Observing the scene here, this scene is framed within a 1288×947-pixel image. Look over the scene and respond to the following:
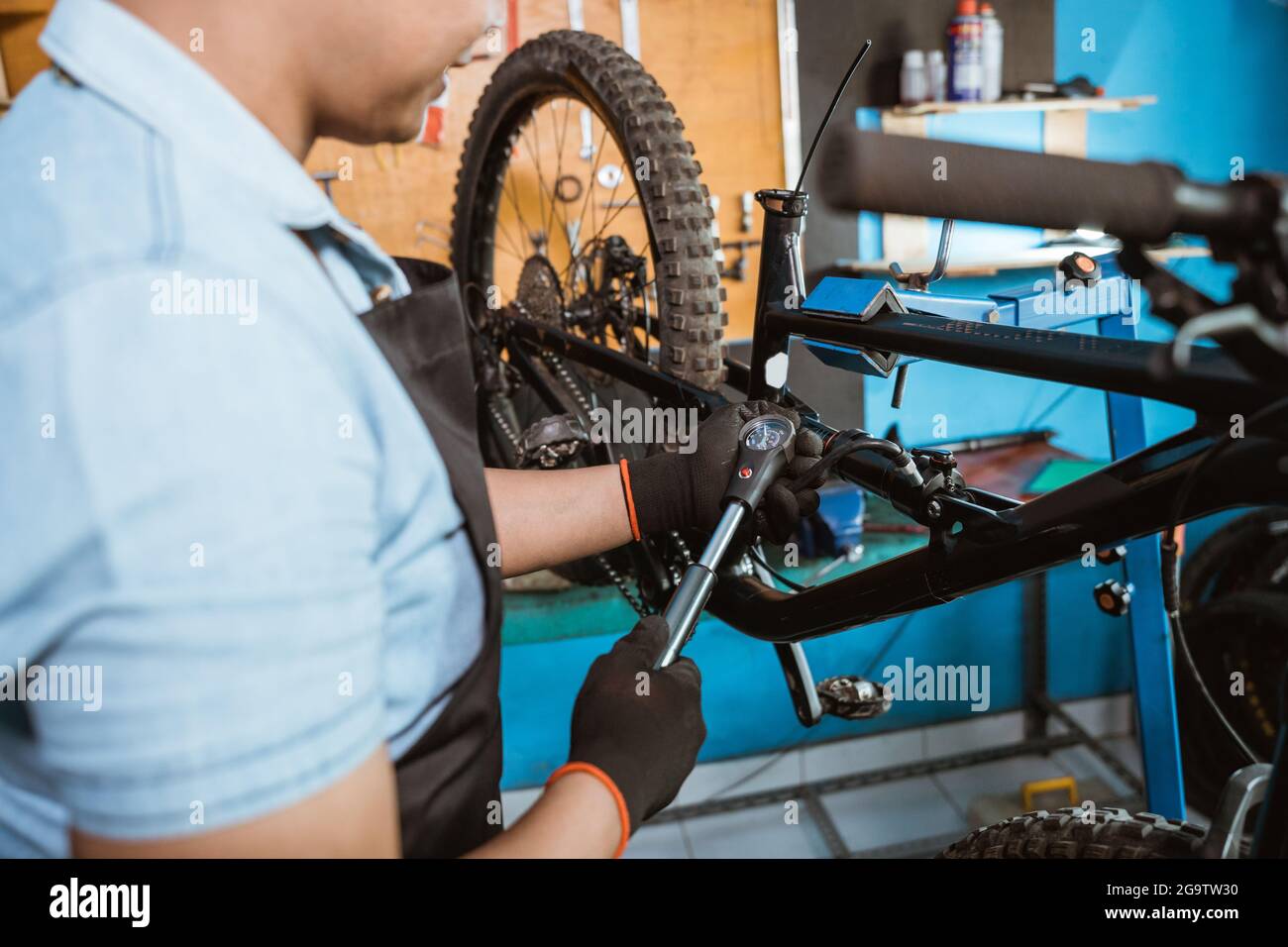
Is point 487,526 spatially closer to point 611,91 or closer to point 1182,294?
point 1182,294

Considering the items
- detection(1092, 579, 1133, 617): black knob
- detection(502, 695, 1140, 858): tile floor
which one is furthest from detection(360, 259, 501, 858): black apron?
detection(502, 695, 1140, 858): tile floor

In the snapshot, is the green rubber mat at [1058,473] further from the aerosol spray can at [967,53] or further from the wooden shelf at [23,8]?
the wooden shelf at [23,8]

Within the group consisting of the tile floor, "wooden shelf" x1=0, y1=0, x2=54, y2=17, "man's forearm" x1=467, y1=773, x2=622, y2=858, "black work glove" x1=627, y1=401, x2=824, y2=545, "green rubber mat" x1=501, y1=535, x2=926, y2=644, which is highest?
"wooden shelf" x1=0, y1=0, x2=54, y2=17

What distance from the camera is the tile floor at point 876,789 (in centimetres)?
218

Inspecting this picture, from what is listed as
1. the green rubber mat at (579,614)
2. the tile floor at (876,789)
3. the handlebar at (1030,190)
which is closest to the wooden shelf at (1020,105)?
the green rubber mat at (579,614)

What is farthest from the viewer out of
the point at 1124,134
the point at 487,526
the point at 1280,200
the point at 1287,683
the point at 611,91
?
the point at 1124,134

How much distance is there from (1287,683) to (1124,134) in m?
2.55

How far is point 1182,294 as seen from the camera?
42 centimetres

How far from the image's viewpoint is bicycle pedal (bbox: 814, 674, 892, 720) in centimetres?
105

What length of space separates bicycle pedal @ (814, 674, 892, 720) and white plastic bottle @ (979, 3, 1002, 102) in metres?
1.82

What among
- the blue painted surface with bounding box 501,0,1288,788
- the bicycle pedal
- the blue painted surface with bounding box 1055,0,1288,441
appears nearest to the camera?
the bicycle pedal

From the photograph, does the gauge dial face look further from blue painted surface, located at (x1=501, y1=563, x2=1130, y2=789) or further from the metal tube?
blue painted surface, located at (x1=501, y1=563, x2=1130, y2=789)

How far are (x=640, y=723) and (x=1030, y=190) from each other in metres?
0.47
